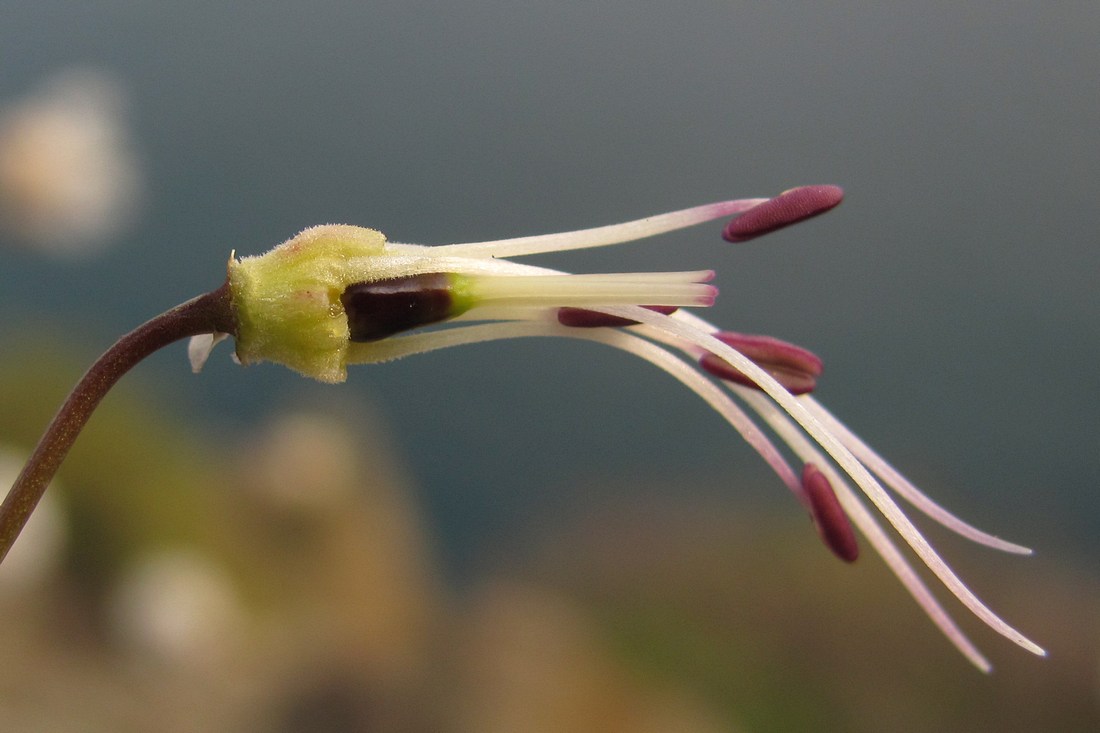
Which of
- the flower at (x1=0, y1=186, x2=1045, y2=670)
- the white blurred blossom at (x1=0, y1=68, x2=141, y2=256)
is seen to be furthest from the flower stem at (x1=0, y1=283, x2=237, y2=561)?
the white blurred blossom at (x1=0, y1=68, x2=141, y2=256)

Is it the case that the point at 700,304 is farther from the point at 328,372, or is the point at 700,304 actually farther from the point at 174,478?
the point at 174,478

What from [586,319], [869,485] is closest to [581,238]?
[586,319]

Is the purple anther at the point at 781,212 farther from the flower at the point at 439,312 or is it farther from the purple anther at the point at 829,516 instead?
the purple anther at the point at 829,516

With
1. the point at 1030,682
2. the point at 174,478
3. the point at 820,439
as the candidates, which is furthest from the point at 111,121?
the point at 1030,682

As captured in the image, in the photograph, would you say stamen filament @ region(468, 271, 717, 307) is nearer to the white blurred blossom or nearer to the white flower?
the white flower

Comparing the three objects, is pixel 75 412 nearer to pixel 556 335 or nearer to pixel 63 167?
pixel 556 335

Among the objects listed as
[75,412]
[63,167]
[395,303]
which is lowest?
[75,412]

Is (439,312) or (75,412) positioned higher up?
(439,312)

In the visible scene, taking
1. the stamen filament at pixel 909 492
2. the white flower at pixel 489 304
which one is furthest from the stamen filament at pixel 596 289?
the stamen filament at pixel 909 492
